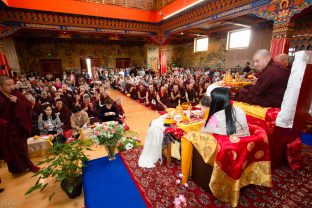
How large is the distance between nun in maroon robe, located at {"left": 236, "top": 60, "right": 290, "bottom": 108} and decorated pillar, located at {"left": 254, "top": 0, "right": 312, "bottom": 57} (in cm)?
364

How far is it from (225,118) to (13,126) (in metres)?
3.22

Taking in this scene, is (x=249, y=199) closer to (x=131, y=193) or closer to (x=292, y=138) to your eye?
(x=292, y=138)

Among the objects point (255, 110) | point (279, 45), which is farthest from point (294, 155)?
point (279, 45)

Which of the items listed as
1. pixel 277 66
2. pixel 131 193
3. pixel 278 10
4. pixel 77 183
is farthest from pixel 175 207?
pixel 278 10

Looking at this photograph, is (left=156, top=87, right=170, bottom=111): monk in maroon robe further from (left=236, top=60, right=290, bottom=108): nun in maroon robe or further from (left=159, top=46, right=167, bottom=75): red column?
(left=159, top=46, right=167, bottom=75): red column

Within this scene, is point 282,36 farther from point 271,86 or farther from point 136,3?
point 136,3

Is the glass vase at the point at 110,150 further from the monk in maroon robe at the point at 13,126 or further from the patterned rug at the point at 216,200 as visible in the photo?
the monk in maroon robe at the point at 13,126

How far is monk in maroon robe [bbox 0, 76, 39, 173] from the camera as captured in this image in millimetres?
2424

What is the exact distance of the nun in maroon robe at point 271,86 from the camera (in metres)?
2.32

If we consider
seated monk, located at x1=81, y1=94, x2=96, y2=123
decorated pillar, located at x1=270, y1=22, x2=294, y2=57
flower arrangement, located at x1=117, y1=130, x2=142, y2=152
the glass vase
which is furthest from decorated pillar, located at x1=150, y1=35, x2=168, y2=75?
the glass vase

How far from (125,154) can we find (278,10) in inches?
250

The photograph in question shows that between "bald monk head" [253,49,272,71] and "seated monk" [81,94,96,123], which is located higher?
"bald monk head" [253,49,272,71]

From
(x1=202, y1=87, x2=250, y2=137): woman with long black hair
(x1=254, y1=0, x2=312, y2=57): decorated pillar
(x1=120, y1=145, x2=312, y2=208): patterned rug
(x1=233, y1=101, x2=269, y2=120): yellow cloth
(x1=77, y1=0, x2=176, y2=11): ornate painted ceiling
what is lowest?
(x1=120, y1=145, x2=312, y2=208): patterned rug

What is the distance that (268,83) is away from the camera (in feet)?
7.77
